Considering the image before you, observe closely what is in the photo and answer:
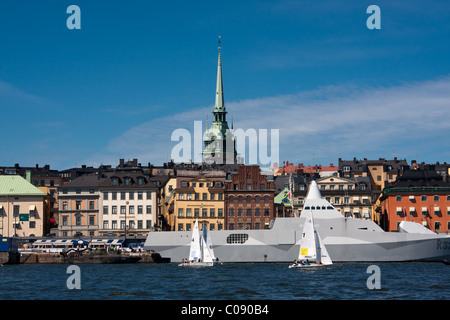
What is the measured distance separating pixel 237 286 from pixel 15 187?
219 feet

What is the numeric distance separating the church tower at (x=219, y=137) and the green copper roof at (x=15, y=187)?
75.0 meters

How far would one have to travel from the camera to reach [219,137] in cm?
18312

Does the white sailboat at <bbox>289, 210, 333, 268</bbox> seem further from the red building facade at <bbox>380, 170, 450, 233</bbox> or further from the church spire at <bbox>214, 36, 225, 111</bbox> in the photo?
the church spire at <bbox>214, 36, 225, 111</bbox>

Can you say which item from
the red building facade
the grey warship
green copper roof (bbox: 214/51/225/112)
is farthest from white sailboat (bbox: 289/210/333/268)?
green copper roof (bbox: 214/51/225/112)

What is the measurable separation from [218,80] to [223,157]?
2032 centimetres

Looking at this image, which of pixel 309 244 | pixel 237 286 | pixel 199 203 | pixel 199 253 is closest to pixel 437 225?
pixel 199 203

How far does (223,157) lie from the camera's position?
589ft

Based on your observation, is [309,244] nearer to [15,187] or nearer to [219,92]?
[15,187]

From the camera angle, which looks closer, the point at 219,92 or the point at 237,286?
the point at 237,286

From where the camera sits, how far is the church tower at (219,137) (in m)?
180

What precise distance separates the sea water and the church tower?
120 meters

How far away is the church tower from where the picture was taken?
591ft

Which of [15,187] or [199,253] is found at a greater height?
[15,187]
